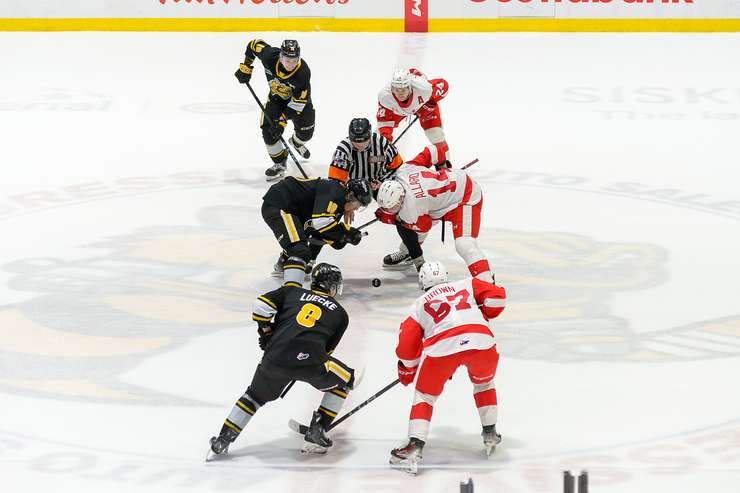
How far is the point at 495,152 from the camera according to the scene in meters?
10.6

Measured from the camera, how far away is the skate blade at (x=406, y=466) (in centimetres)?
504

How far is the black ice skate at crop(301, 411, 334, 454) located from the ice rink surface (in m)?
0.05

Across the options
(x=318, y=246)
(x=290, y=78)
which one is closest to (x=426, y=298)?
(x=318, y=246)

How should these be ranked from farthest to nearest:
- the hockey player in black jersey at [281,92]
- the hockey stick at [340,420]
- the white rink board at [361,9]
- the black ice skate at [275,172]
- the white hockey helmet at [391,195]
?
the white rink board at [361,9] → the black ice skate at [275,172] → the hockey player in black jersey at [281,92] → the white hockey helmet at [391,195] → the hockey stick at [340,420]

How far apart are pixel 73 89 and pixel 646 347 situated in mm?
7709

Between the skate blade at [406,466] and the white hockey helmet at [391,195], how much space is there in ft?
6.88

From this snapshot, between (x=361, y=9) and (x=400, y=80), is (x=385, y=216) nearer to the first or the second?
(x=400, y=80)

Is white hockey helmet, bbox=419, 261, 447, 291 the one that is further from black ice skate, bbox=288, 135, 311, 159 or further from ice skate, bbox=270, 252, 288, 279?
black ice skate, bbox=288, 135, 311, 159

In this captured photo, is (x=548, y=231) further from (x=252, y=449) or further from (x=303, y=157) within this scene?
(x=252, y=449)

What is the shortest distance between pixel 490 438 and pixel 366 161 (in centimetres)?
292

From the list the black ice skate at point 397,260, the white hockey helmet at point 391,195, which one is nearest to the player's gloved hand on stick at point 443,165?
the black ice skate at point 397,260

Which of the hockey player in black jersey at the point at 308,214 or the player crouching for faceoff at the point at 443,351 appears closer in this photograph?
the player crouching for faceoff at the point at 443,351

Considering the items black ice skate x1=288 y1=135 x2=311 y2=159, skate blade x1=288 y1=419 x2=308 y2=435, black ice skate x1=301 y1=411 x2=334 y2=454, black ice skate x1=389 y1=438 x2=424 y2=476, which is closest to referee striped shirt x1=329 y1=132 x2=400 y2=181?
black ice skate x1=288 y1=135 x2=311 y2=159

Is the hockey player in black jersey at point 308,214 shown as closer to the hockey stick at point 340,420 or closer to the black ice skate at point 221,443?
the hockey stick at point 340,420
